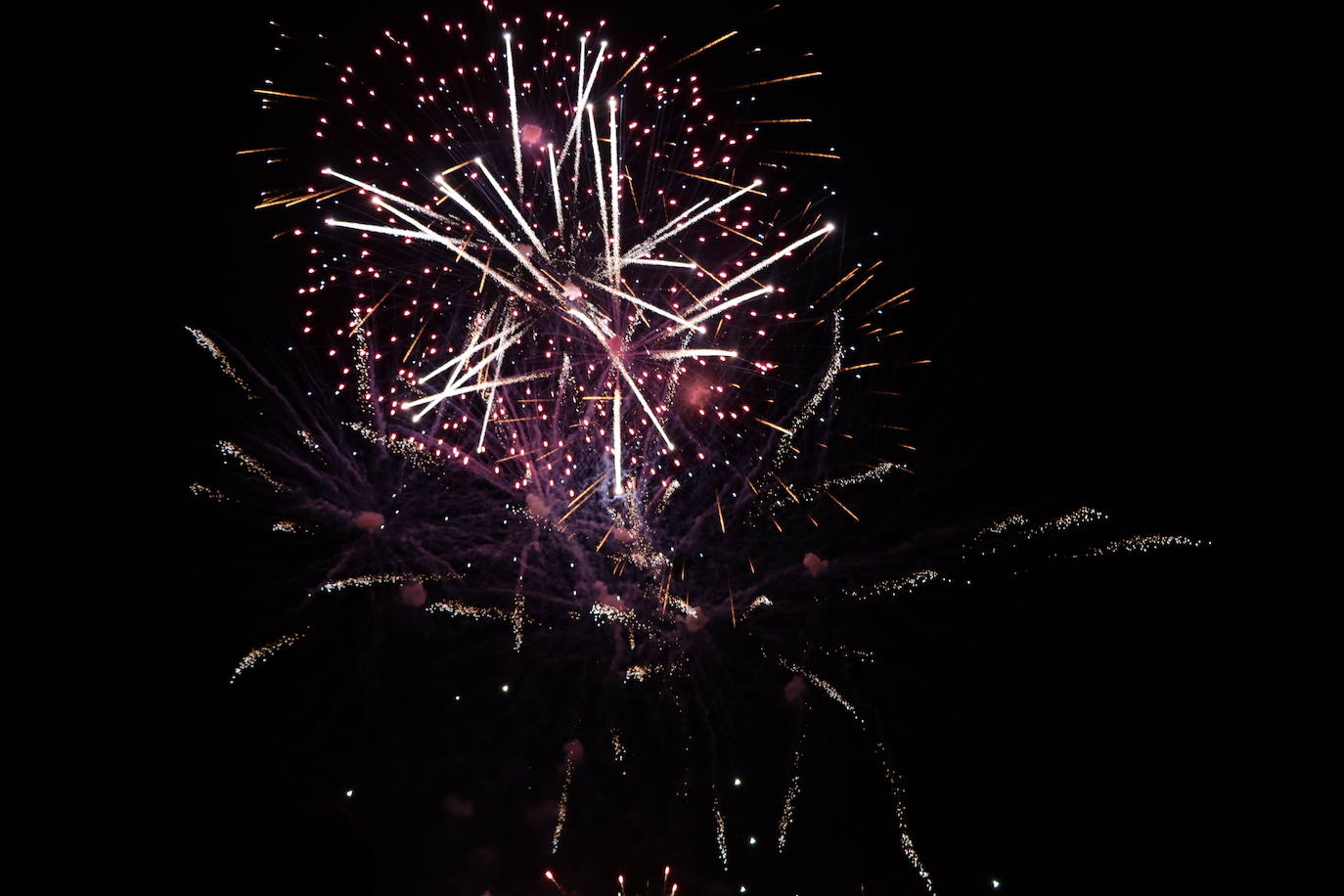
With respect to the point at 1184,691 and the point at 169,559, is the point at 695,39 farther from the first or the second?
the point at 1184,691

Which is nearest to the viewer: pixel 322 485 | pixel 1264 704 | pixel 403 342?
pixel 403 342

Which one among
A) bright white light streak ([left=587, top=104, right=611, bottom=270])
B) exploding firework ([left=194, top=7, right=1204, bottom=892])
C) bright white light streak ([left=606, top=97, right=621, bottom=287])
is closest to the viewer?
bright white light streak ([left=606, top=97, right=621, bottom=287])

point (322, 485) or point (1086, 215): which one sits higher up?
point (1086, 215)

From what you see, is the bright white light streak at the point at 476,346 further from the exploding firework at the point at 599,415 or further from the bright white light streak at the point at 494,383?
the bright white light streak at the point at 494,383

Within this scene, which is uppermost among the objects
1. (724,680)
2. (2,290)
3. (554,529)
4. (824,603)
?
(2,290)

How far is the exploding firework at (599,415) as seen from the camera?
4160mm

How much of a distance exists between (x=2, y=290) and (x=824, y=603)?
6.90 metres

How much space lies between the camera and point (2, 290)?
5.21 meters

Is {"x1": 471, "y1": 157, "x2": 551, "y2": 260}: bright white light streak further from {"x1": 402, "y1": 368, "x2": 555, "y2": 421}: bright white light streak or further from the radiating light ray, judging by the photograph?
the radiating light ray

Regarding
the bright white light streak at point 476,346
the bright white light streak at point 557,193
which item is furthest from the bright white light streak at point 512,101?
the bright white light streak at point 476,346

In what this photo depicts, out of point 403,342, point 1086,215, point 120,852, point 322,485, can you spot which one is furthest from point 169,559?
point 1086,215

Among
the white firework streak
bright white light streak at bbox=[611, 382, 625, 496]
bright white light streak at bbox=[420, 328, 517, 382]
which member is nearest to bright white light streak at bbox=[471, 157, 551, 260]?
the white firework streak

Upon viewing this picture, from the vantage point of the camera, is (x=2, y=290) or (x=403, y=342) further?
(x=2, y=290)

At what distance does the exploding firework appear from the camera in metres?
4.16
